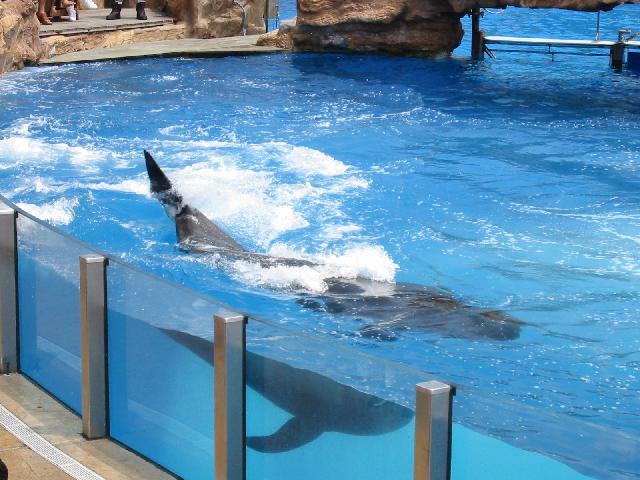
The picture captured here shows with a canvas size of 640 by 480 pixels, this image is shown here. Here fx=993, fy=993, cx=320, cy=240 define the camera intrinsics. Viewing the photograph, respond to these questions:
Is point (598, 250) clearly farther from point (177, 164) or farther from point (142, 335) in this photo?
point (142, 335)

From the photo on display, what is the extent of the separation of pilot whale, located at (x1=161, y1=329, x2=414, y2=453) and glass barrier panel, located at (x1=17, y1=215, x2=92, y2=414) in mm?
885

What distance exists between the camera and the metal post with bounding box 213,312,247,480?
305cm

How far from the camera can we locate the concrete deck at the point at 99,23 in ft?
60.7

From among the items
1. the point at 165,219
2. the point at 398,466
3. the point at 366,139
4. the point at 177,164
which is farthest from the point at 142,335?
the point at 366,139

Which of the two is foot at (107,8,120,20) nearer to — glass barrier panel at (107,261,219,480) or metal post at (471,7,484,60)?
metal post at (471,7,484,60)

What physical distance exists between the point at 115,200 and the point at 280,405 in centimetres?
722

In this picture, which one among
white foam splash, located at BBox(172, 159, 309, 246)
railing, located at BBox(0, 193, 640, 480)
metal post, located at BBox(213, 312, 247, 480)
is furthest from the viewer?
white foam splash, located at BBox(172, 159, 309, 246)

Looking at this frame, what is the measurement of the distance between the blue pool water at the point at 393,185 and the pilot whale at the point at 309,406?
437mm

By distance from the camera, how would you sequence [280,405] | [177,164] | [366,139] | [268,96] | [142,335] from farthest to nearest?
[268,96]
[366,139]
[177,164]
[142,335]
[280,405]

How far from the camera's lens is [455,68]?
17453 mm

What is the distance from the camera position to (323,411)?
9.33 ft

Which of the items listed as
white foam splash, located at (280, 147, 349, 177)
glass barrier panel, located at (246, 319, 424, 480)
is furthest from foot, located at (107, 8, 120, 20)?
glass barrier panel, located at (246, 319, 424, 480)

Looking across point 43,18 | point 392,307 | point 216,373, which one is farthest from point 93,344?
point 43,18

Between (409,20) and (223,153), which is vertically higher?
(409,20)
